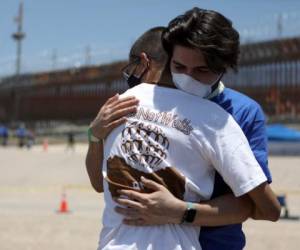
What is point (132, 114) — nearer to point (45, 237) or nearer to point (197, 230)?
point (197, 230)

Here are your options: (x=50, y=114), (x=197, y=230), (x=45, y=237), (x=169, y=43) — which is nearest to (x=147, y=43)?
(x=169, y=43)

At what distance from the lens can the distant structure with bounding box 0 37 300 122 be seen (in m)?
61.9

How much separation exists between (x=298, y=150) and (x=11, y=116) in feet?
178

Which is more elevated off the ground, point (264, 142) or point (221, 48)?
point (221, 48)

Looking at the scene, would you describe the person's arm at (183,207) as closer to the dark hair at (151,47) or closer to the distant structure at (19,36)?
the dark hair at (151,47)

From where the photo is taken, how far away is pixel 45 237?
34.0ft

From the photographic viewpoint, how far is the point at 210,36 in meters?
2.46

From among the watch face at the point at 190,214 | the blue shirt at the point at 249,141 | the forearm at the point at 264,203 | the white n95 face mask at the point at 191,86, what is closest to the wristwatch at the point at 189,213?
the watch face at the point at 190,214

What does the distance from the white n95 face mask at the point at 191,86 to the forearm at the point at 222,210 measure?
1.26ft

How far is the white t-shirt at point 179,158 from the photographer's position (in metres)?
2.46

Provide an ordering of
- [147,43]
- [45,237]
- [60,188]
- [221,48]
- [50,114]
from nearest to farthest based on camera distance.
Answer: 1. [221,48]
2. [147,43]
3. [45,237]
4. [60,188]
5. [50,114]

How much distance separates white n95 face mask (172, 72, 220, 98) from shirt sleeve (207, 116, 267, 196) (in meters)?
0.15

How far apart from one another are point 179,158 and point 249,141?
0.92ft

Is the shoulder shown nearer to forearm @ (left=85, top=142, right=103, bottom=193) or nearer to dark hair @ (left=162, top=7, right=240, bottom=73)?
dark hair @ (left=162, top=7, right=240, bottom=73)
